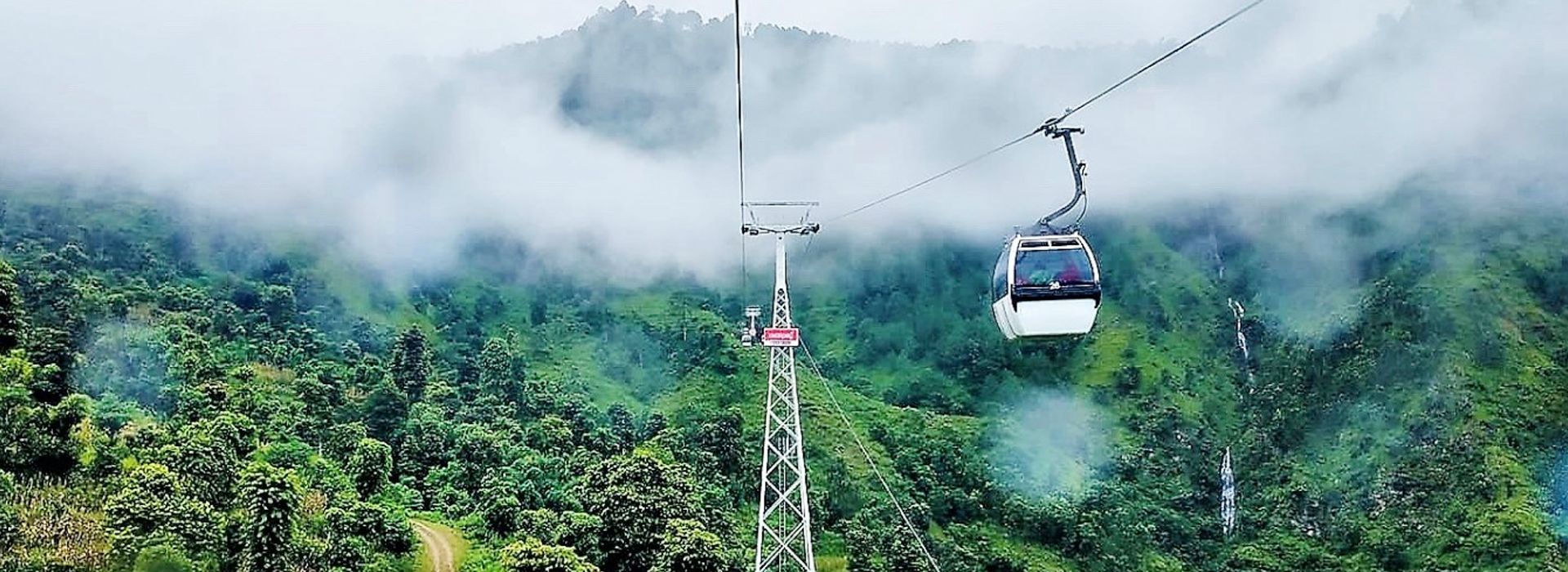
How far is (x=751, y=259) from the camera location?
203 feet

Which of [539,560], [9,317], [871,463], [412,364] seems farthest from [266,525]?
[871,463]

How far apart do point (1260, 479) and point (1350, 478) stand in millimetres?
3523

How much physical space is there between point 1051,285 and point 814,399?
3366 centimetres

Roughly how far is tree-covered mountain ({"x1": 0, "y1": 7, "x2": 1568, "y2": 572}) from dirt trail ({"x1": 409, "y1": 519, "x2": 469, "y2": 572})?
491 mm

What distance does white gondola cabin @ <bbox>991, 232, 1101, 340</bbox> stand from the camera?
24.8 feet

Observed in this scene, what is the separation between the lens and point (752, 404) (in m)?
38.6

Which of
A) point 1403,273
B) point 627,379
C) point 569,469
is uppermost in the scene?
point 1403,273

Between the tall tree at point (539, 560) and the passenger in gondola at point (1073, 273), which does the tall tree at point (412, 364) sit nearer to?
the tall tree at point (539, 560)

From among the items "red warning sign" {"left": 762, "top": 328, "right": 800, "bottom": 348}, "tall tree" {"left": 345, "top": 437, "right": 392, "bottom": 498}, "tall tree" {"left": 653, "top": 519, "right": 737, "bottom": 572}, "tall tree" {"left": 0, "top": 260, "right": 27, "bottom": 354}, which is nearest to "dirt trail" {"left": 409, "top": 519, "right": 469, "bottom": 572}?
→ "tall tree" {"left": 345, "top": 437, "right": 392, "bottom": 498}

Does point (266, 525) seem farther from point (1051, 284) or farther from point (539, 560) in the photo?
point (1051, 284)

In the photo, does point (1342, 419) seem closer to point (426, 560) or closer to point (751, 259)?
point (751, 259)

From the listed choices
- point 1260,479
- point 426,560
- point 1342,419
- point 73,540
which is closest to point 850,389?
point 1260,479

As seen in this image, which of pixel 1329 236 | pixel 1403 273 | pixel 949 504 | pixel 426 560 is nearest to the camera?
pixel 426 560

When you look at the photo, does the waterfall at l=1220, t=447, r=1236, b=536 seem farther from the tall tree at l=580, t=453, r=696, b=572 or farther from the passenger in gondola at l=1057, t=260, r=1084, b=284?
the passenger in gondola at l=1057, t=260, r=1084, b=284
